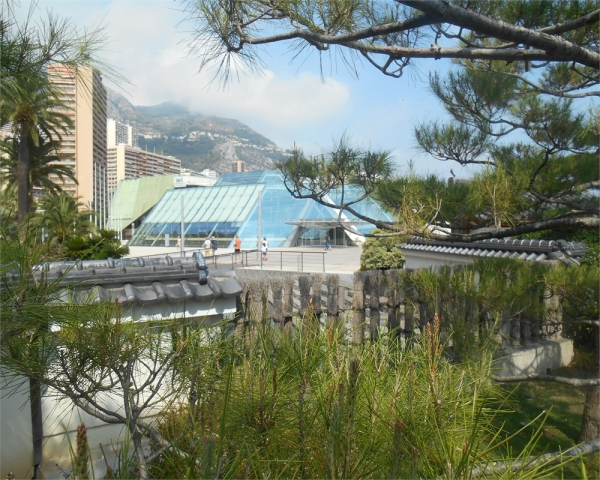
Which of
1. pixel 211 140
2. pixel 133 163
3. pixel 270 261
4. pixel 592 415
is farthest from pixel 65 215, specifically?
pixel 133 163

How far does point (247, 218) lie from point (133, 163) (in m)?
37.2

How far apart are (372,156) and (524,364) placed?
127 inches

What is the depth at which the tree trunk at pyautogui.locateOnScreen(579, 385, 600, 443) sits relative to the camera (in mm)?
3596

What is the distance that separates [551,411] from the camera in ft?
14.4

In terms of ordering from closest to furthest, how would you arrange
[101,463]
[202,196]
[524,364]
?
[101,463] < [524,364] < [202,196]

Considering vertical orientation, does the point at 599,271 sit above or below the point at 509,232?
below

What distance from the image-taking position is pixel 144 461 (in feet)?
3.43

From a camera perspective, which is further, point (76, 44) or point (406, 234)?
point (406, 234)

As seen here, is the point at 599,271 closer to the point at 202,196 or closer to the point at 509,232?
the point at 509,232

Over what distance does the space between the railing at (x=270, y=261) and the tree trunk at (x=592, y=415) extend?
1095cm

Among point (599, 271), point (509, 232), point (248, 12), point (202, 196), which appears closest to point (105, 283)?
point (248, 12)

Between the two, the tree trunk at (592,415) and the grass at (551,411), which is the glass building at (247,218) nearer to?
the grass at (551,411)

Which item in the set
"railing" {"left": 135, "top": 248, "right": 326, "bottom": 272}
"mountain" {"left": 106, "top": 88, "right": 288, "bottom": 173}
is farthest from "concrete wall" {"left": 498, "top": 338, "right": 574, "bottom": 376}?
"mountain" {"left": 106, "top": 88, "right": 288, "bottom": 173}

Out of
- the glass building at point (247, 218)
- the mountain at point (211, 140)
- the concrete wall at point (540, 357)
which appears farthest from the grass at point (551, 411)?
the mountain at point (211, 140)
